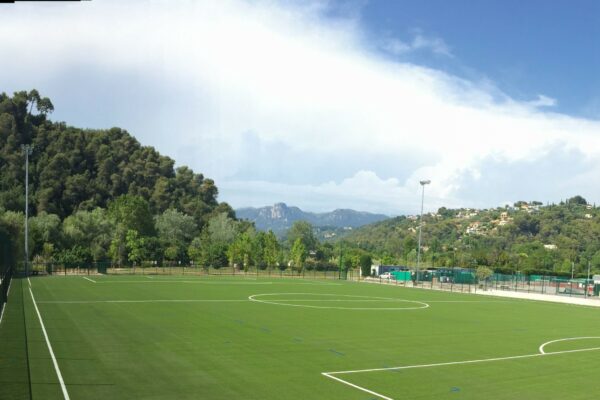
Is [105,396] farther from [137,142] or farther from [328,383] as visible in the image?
[137,142]

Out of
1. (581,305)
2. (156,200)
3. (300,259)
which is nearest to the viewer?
(581,305)

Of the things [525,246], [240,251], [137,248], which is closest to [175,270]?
[137,248]

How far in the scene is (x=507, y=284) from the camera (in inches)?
2383

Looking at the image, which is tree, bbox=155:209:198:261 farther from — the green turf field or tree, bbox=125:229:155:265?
the green turf field

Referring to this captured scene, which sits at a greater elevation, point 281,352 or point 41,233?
point 41,233

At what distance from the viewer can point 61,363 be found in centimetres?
1366

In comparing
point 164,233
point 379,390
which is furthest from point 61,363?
point 164,233

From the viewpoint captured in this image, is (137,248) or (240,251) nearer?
(137,248)

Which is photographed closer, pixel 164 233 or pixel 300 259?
pixel 300 259

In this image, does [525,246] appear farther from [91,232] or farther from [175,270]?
[91,232]

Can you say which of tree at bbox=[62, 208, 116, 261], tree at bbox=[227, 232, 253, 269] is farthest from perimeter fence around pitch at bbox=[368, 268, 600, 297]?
tree at bbox=[62, 208, 116, 261]

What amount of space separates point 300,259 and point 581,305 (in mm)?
45994

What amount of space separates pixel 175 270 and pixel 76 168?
40.7 m

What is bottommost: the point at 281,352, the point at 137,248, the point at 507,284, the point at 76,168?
the point at 507,284
